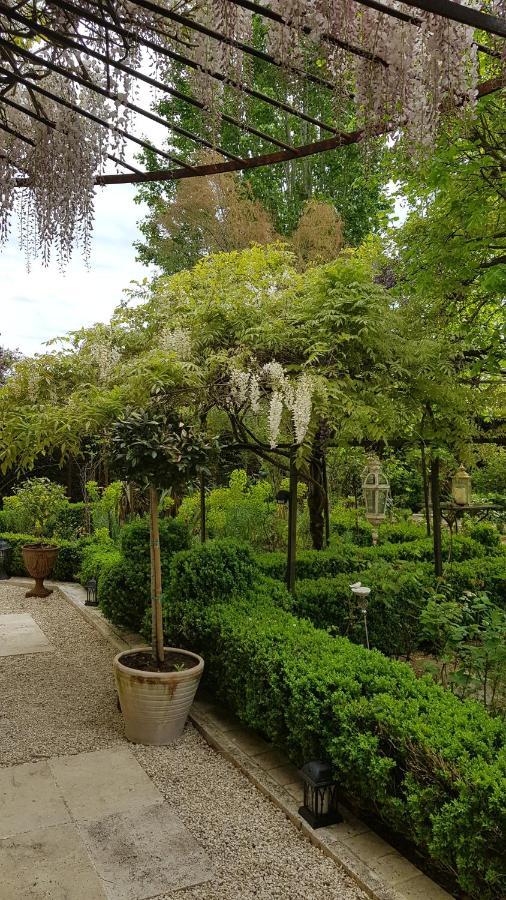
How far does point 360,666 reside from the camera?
9.89 ft

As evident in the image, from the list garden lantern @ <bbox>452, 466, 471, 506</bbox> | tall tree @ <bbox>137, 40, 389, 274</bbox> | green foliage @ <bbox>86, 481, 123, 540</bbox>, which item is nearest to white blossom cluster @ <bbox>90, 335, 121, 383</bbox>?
garden lantern @ <bbox>452, 466, 471, 506</bbox>

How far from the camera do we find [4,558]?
864 centimetres

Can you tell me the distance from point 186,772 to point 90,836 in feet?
2.20

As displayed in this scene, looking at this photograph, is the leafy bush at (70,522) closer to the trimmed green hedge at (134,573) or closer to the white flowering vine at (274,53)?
the trimmed green hedge at (134,573)

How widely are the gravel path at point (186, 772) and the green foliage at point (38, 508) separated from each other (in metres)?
3.04

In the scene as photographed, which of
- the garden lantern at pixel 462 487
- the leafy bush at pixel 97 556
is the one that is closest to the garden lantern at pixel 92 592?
the leafy bush at pixel 97 556

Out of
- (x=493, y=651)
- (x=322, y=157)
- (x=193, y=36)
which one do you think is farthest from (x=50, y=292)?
(x=322, y=157)

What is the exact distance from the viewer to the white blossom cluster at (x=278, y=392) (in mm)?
3795

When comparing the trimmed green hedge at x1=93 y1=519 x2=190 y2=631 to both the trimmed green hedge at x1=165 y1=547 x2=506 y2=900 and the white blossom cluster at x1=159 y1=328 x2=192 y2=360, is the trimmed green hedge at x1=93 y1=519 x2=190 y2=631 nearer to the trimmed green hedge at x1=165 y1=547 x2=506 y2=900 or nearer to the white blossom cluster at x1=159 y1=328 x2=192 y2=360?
the trimmed green hedge at x1=165 y1=547 x2=506 y2=900

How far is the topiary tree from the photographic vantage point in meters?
3.52

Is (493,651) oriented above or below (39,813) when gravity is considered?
above

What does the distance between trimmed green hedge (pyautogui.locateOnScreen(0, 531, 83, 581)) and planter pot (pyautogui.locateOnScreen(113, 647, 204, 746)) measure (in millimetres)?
4785

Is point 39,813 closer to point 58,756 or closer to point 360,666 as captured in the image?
point 58,756

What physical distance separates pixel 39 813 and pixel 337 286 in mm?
3404
